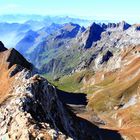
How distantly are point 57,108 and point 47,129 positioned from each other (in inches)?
1871

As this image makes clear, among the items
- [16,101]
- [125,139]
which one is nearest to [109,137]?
Answer: [125,139]

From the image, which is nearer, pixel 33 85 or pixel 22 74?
pixel 33 85

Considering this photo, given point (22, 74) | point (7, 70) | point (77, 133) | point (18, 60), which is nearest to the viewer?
point (77, 133)

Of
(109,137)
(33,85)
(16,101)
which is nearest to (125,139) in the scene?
(109,137)

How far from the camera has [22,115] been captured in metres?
68.1

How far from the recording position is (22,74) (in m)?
128

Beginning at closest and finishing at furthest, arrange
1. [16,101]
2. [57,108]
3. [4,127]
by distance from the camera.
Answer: [4,127], [16,101], [57,108]

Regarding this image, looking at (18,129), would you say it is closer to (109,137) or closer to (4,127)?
(4,127)

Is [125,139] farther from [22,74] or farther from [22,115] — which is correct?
[22,115]

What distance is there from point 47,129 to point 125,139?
99619 millimetres

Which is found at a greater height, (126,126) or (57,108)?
(57,108)

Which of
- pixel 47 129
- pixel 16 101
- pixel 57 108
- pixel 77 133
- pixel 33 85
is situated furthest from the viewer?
pixel 77 133

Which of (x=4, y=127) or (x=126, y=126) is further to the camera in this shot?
(x=126, y=126)

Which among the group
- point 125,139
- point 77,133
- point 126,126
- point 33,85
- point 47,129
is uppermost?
Answer: point 47,129
